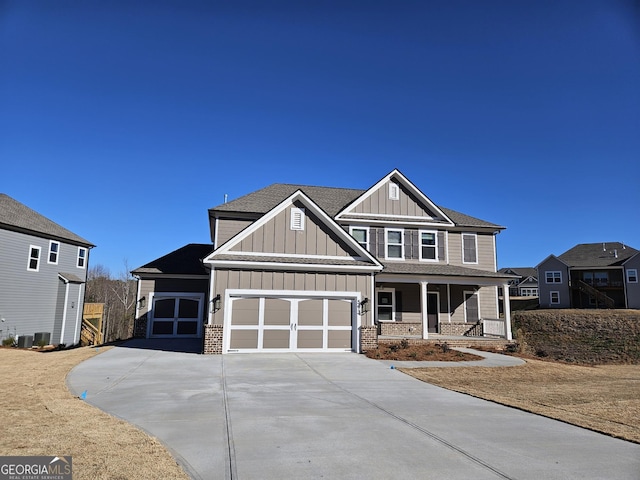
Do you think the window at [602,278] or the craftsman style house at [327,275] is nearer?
the craftsman style house at [327,275]

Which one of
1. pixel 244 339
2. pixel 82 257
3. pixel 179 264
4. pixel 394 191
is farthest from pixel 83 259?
pixel 394 191

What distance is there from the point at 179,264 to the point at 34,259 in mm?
8511

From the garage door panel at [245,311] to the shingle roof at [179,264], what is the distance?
553 cm

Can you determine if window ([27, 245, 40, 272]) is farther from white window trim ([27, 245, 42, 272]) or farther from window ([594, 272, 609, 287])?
window ([594, 272, 609, 287])

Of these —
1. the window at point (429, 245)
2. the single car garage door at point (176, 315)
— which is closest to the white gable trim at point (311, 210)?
the window at point (429, 245)

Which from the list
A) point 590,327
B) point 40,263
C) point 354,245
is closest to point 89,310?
point 40,263

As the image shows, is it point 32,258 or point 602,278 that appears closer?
point 32,258

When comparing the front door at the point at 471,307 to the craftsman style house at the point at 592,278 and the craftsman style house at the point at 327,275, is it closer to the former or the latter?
the craftsman style house at the point at 327,275

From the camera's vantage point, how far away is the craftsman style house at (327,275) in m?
15.9

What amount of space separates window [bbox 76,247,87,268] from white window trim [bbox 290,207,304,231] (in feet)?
59.1

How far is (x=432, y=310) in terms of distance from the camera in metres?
22.8

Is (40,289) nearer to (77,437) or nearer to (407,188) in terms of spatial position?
(407,188)

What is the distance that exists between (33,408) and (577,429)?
901 cm

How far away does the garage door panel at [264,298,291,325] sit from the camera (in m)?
16.0
